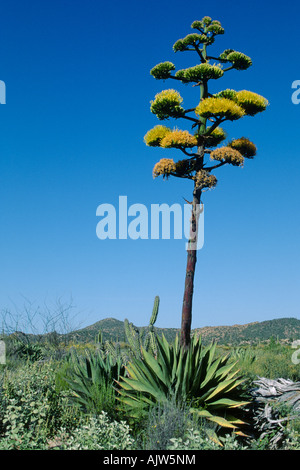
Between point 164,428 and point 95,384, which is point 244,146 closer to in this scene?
point 95,384

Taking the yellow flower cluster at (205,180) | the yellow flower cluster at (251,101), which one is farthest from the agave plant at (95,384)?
the yellow flower cluster at (251,101)

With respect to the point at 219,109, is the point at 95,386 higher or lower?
lower

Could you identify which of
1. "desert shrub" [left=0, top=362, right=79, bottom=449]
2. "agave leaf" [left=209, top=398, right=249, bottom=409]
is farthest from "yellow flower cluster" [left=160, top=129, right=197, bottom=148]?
"agave leaf" [left=209, top=398, right=249, bottom=409]

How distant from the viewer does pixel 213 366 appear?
7.03 metres

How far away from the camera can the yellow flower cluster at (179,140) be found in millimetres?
10977

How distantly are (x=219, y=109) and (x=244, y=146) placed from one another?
1.09m

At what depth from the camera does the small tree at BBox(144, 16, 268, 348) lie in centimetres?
1077

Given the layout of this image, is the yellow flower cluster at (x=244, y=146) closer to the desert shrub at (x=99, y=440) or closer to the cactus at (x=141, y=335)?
the cactus at (x=141, y=335)

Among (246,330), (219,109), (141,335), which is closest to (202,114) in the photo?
(219,109)

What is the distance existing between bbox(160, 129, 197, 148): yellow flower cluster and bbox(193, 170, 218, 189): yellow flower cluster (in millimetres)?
803

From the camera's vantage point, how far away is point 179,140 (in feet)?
35.9

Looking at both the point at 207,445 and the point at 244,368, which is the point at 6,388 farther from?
the point at 244,368

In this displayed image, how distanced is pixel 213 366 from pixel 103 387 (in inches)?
60.9
